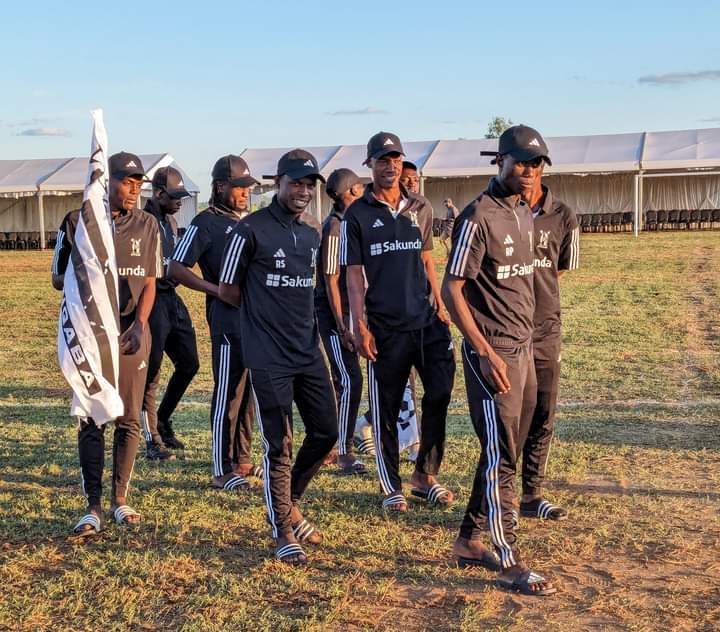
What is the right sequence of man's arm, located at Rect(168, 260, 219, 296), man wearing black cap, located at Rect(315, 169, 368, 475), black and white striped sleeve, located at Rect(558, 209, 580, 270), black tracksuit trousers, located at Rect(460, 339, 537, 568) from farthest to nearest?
man wearing black cap, located at Rect(315, 169, 368, 475)
man's arm, located at Rect(168, 260, 219, 296)
black and white striped sleeve, located at Rect(558, 209, 580, 270)
black tracksuit trousers, located at Rect(460, 339, 537, 568)

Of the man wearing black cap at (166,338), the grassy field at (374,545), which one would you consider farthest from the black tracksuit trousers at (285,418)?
the man wearing black cap at (166,338)

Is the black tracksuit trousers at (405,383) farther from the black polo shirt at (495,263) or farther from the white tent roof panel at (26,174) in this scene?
the white tent roof panel at (26,174)

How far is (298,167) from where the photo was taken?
5.15 meters

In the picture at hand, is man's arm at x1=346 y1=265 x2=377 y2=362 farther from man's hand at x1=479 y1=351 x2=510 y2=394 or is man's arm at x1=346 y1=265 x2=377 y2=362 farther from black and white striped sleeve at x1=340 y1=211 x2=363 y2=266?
man's hand at x1=479 y1=351 x2=510 y2=394

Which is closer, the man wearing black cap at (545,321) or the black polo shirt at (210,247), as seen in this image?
the man wearing black cap at (545,321)

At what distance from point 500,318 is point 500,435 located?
22.5 inches

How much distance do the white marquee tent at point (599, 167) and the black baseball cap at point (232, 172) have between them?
1157 inches

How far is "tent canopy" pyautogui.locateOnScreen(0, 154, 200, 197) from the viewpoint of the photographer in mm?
37281

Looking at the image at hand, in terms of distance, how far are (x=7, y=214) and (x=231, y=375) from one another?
38856mm

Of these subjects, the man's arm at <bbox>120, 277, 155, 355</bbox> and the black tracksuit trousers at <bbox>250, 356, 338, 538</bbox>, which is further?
the man's arm at <bbox>120, 277, 155, 355</bbox>

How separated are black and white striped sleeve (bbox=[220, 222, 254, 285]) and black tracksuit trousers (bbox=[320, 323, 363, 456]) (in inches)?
84.2

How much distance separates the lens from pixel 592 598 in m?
4.52

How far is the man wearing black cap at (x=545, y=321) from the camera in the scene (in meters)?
5.66

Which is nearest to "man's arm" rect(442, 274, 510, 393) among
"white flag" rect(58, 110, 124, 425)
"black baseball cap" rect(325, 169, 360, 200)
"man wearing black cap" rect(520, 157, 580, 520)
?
"man wearing black cap" rect(520, 157, 580, 520)
